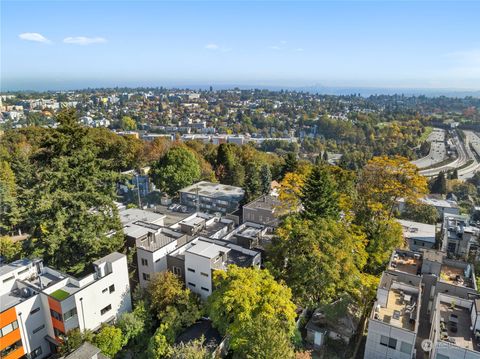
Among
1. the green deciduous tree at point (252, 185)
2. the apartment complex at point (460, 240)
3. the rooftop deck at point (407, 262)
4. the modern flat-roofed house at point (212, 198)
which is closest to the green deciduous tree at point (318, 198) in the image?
the rooftop deck at point (407, 262)

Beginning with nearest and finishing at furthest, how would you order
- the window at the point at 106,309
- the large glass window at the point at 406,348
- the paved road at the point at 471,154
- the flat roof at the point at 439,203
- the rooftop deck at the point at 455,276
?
1. the large glass window at the point at 406,348
2. the window at the point at 106,309
3. the rooftop deck at the point at 455,276
4. the flat roof at the point at 439,203
5. the paved road at the point at 471,154

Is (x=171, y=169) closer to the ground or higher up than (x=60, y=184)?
closer to the ground

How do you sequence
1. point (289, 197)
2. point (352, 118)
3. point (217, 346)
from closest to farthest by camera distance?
point (217, 346) < point (289, 197) < point (352, 118)

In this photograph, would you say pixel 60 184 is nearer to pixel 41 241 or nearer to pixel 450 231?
pixel 41 241

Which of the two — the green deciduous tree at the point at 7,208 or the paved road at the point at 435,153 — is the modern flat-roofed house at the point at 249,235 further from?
the paved road at the point at 435,153

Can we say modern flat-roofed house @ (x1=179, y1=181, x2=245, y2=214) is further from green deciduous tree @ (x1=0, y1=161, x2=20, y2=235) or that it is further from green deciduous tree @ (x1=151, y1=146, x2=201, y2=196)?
green deciduous tree @ (x1=0, y1=161, x2=20, y2=235)

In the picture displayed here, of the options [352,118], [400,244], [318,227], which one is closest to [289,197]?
[318,227]
